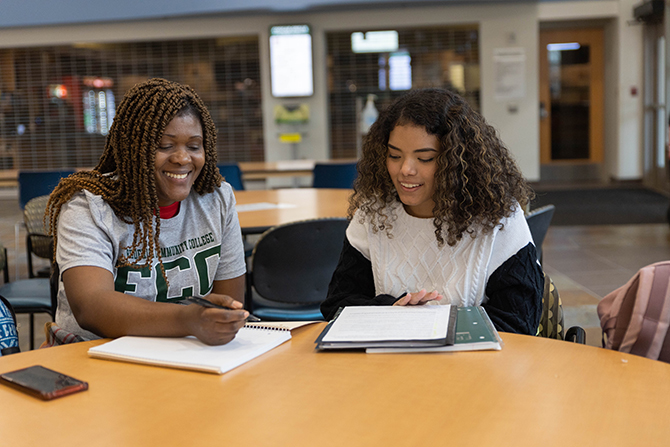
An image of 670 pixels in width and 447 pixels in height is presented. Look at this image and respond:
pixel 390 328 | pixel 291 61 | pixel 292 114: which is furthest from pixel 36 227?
pixel 291 61

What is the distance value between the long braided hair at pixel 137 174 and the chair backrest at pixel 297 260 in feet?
2.67

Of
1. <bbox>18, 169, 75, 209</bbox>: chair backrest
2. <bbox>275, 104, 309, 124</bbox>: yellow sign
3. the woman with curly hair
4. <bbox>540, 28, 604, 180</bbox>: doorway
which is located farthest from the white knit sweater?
<bbox>540, 28, 604, 180</bbox>: doorway

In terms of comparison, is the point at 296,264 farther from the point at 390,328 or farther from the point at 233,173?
the point at 233,173

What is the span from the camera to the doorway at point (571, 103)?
9648 millimetres

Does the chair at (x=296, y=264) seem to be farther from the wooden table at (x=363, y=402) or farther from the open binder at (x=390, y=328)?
the wooden table at (x=363, y=402)

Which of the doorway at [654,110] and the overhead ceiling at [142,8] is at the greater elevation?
the overhead ceiling at [142,8]

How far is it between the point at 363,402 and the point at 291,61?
8444 millimetres

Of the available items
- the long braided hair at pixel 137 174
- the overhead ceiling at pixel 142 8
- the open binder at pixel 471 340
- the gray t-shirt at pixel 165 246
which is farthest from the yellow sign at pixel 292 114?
the open binder at pixel 471 340

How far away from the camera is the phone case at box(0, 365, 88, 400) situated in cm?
98

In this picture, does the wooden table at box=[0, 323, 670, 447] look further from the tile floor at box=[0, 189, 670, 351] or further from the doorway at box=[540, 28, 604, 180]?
the doorway at box=[540, 28, 604, 180]

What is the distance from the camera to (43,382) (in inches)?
39.9

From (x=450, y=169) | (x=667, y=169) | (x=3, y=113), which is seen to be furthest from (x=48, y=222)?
(x=3, y=113)

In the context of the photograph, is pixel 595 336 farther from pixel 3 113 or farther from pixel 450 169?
pixel 3 113

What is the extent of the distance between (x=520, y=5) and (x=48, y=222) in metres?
8.53
